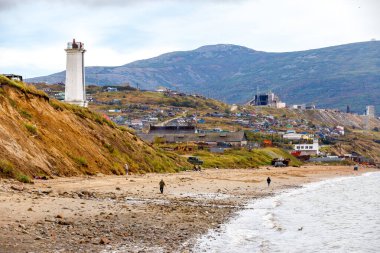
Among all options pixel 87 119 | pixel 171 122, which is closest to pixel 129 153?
pixel 87 119

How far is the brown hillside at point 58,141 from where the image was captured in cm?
3919

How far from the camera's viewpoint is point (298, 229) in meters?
28.9

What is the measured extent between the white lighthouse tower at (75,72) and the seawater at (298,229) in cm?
3653

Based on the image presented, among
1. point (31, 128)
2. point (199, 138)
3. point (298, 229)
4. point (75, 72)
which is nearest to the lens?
point (298, 229)

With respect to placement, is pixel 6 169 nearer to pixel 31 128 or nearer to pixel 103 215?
pixel 31 128

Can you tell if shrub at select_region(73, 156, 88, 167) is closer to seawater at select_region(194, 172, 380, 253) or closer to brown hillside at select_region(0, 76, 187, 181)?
brown hillside at select_region(0, 76, 187, 181)

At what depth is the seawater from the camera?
2319cm

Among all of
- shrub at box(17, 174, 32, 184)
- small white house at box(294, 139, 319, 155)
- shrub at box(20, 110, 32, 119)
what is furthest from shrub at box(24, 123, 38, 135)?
small white house at box(294, 139, 319, 155)

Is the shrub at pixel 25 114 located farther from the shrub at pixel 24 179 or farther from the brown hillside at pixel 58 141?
the shrub at pixel 24 179

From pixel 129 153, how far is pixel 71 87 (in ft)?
62.5

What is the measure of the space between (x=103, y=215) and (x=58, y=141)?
75.2 ft

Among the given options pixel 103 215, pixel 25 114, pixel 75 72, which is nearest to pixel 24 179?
pixel 103 215

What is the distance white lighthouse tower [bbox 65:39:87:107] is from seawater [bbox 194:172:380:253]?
120 ft

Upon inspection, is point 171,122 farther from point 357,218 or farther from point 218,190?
point 357,218
